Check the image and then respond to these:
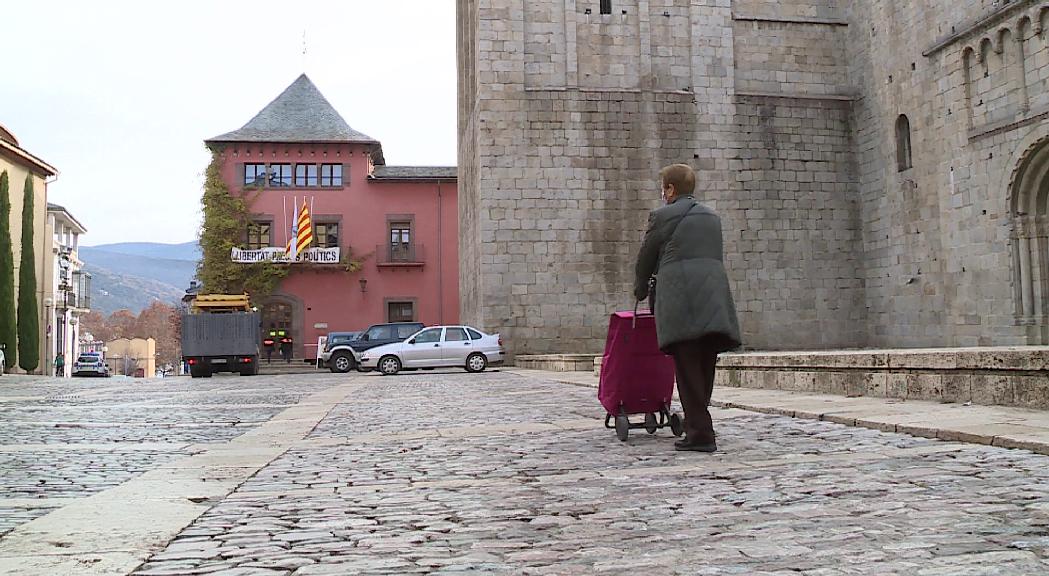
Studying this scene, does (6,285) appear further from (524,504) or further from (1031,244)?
(524,504)

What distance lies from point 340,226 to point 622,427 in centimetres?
3544

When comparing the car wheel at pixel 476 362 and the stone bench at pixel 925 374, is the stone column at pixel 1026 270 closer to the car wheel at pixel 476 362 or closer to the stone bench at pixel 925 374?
the stone bench at pixel 925 374

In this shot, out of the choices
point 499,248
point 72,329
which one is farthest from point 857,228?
point 72,329

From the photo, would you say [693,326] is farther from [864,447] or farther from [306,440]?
[306,440]

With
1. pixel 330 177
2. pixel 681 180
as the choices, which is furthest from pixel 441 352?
pixel 330 177

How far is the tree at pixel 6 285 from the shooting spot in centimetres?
3359

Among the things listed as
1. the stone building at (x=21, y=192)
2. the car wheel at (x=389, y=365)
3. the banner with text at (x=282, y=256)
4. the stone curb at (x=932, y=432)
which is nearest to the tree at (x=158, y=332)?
the stone building at (x=21, y=192)

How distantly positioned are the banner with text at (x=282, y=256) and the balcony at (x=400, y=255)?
6.59 feet

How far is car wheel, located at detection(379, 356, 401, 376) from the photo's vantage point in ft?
72.6

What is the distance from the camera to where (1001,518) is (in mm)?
2965

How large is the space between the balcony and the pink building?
0.05 meters

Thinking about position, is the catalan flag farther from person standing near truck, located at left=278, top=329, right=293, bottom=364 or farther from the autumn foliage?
the autumn foliage

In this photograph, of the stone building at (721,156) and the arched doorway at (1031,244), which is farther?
the stone building at (721,156)

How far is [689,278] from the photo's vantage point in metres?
5.02
